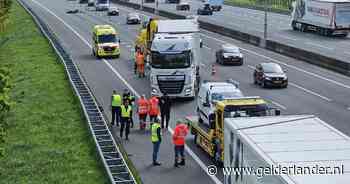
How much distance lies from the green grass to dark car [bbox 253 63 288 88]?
10.5 meters

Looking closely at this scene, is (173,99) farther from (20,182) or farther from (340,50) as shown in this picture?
(340,50)

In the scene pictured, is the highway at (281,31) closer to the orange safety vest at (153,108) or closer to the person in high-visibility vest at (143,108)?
the orange safety vest at (153,108)

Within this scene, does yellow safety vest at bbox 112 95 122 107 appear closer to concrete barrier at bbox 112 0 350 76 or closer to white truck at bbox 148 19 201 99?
white truck at bbox 148 19 201 99

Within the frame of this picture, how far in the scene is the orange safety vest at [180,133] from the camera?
74.1 ft

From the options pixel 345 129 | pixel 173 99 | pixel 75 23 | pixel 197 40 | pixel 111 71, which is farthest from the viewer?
pixel 75 23

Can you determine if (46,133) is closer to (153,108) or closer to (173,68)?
(153,108)

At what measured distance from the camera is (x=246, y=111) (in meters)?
23.0

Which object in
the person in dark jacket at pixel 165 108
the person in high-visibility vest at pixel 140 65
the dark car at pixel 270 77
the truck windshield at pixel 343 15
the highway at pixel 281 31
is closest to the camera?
the person in dark jacket at pixel 165 108

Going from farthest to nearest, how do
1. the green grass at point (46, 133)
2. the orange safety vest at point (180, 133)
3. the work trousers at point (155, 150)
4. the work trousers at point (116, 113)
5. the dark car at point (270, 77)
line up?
1. the dark car at point (270, 77)
2. the work trousers at point (116, 113)
3. the green grass at point (46, 133)
4. the work trousers at point (155, 150)
5. the orange safety vest at point (180, 133)

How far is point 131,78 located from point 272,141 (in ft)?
98.4

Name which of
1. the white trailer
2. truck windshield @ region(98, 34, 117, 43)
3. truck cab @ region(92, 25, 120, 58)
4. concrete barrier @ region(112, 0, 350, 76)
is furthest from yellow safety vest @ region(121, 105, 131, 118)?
truck windshield @ region(98, 34, 117, 43)

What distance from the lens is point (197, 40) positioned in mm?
39469

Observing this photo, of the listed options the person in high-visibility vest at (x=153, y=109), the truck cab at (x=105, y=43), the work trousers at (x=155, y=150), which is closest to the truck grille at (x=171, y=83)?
the person in high-visibility vest at (x=153, y=109)

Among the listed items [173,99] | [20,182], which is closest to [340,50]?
[173,99]
